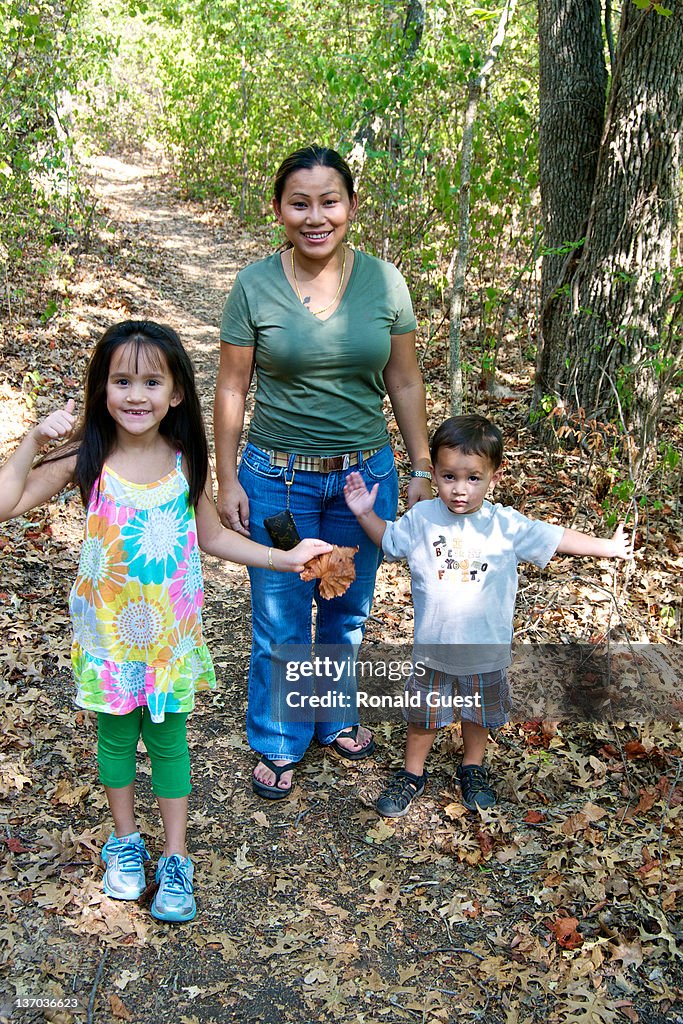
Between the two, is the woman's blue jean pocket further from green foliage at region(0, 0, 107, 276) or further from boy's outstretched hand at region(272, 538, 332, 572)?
green foliage at region(0, 0, 107, 276)

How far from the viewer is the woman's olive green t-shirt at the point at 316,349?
2.79 metres

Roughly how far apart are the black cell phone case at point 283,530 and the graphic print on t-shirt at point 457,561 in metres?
0.51

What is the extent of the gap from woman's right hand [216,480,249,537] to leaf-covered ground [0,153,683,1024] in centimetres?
124

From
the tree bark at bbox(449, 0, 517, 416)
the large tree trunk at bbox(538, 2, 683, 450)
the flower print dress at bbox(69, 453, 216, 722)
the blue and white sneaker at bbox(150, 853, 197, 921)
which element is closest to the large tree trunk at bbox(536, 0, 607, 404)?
the large tree trunk at bbox(538, 2, 683, 450)

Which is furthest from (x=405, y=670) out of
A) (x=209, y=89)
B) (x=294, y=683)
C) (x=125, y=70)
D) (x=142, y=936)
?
(x=125, y=70)

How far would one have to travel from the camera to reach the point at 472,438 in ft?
9.10

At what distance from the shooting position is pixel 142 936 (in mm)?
2783

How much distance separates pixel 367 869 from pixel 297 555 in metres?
1.32

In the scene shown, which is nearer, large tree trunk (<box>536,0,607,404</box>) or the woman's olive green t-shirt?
the woman's olive green t-shirt

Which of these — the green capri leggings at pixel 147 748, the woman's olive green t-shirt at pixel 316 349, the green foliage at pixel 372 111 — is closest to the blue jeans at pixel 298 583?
the woman's olive green t-shirt at pixel 316 349

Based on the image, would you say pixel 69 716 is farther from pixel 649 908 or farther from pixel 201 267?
pixel 201 267

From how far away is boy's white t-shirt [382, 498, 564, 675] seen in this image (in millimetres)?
2906

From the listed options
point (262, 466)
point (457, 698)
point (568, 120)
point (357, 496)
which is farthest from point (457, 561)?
point (568, 120)

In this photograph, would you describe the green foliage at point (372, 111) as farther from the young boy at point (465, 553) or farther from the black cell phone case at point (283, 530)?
the black cell phone case at point (283, 530)
